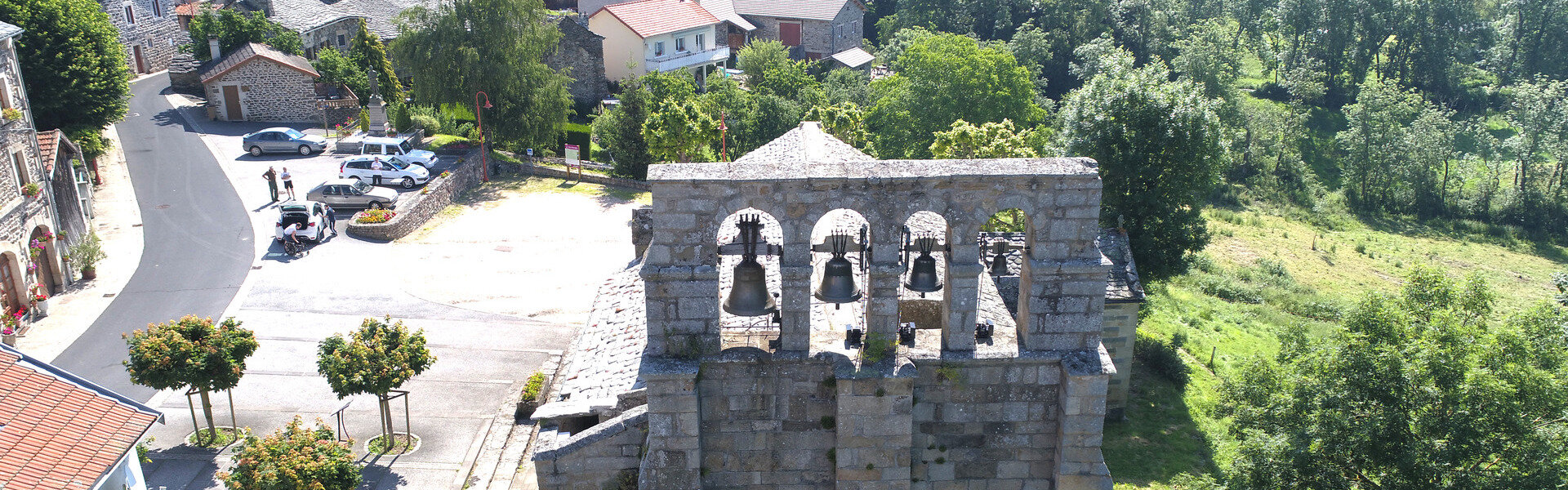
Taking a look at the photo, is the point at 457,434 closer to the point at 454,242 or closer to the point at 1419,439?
the point at 454,242

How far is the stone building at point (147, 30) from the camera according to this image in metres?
60.9

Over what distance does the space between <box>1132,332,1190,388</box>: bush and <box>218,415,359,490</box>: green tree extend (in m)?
21.0

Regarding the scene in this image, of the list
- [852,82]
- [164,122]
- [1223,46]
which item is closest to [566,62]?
[852,82]

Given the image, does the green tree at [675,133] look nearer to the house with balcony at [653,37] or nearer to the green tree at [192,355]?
the house with balcony at [653,37]

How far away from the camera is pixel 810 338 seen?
1442 cm

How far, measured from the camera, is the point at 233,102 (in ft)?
184

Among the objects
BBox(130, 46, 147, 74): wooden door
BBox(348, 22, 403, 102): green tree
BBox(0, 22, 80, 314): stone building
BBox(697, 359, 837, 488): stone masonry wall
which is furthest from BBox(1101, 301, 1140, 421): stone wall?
BBox(130, 46, 147, 74): wooden door

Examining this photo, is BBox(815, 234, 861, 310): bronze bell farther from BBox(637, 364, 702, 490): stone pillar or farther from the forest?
the forest

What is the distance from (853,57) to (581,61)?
24.1 m

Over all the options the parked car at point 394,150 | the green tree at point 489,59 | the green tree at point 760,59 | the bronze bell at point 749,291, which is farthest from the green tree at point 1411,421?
the green tree at point 760,59

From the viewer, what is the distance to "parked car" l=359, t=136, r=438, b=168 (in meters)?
47.8

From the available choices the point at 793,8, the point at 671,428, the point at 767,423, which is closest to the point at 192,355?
the point at 671,428

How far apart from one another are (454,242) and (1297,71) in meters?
60.0

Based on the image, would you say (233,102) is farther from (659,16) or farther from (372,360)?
(372,360)
